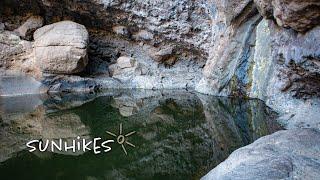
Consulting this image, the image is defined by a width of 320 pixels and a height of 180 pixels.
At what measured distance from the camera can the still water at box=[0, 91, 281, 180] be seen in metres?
5.43

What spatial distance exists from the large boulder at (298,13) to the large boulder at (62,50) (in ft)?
29.1

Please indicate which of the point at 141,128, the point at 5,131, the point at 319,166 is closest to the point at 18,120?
the point at 5,131

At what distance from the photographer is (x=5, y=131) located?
8.34 m

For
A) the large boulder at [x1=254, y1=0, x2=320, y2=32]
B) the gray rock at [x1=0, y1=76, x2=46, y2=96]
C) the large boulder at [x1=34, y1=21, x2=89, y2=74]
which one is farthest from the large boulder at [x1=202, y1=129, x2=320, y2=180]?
the gray rock at [x1=0, y1=76, x2=46, y2=96]

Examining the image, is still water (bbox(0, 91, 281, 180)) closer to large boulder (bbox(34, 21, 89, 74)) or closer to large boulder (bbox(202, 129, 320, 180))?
large boulder (bbox(202, 129, 320, 180))

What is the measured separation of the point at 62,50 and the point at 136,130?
786cm

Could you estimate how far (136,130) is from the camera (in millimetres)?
7867

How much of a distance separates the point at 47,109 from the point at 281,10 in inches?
286

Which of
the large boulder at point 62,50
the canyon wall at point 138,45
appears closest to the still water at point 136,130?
the canyon wall at point 138,45

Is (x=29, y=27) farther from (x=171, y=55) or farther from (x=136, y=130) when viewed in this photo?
(x=136, y=130)

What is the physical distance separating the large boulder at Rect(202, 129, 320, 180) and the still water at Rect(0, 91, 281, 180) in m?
0.68

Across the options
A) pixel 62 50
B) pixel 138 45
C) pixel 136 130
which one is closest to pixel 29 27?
pixel 62 50

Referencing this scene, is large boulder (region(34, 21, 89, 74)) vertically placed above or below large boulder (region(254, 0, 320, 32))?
below

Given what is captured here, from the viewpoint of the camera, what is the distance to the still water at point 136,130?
17.8ft
